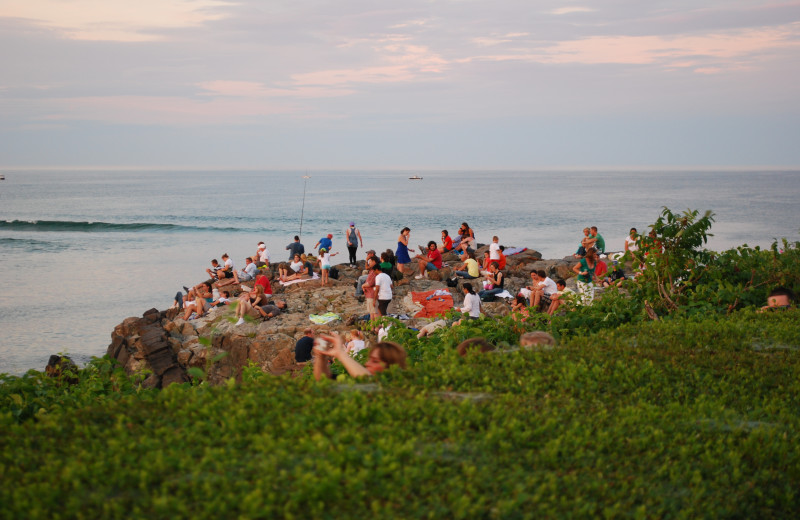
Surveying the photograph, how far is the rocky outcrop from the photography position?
56.0ft

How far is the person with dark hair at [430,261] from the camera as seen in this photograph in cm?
2336

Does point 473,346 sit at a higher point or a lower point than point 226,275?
higher

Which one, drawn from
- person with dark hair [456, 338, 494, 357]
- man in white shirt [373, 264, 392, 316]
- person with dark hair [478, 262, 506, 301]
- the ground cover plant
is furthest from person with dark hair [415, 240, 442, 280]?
the ground cover plant

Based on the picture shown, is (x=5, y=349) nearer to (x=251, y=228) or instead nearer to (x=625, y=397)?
(x=625, y=397)

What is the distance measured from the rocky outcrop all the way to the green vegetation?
10135 mm

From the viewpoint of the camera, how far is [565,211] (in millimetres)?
82375

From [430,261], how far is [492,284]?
4762 mm

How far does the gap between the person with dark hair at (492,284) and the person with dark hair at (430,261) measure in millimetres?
3846

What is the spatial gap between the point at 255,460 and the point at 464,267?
2040 centimetres

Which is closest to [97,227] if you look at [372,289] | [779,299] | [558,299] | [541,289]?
[372,289]

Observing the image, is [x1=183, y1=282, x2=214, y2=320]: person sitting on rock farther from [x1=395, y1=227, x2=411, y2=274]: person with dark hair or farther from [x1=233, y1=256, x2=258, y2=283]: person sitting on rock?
[x1=395, y1=227, x2=411, y2=274]: person with dark hair

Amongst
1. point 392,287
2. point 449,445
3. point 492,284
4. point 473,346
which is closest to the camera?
point 449,445

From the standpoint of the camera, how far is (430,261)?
24.0m

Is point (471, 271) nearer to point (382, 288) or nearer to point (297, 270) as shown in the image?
point (382, 288)
